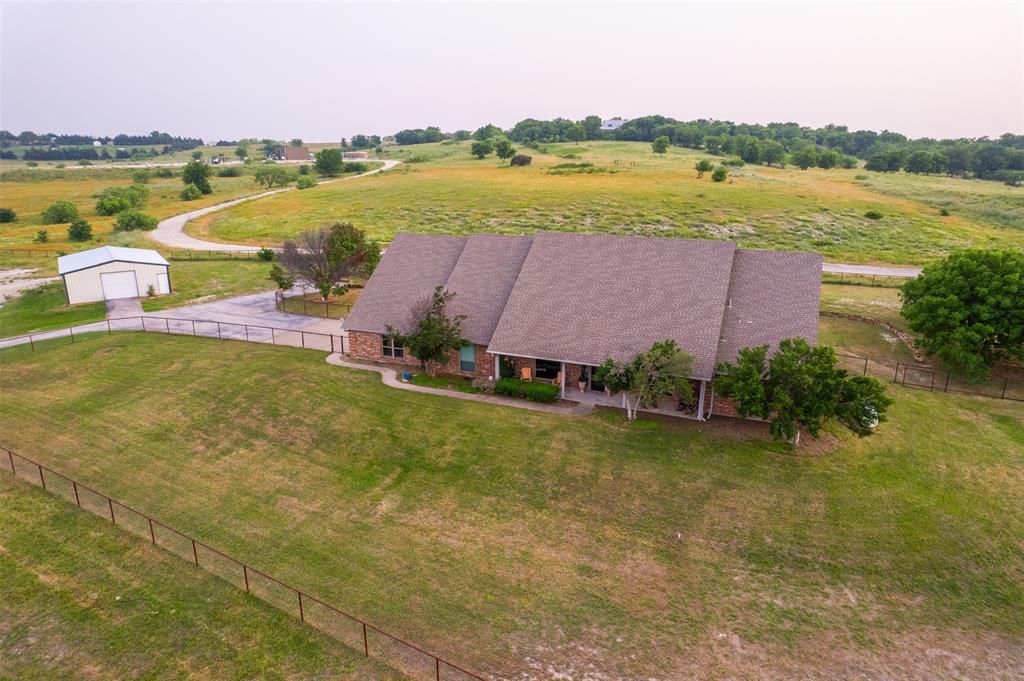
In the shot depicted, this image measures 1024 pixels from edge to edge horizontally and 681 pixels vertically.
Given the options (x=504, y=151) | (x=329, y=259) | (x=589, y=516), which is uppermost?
(x=504, y=151)

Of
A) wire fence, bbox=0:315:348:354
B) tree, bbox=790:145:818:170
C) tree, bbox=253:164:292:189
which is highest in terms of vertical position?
tree, bbox=790:145:818:170

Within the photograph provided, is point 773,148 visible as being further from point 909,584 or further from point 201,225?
point 909,584

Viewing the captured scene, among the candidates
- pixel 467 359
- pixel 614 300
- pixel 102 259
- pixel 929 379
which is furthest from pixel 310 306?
pixel 929 379

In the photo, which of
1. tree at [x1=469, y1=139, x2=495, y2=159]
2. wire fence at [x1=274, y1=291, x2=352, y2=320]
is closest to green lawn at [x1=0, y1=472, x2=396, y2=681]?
wire fence at [x1=274, y1=291, x2=352, y2=320]

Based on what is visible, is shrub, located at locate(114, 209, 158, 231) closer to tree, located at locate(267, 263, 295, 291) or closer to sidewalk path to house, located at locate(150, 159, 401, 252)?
sidewalk path to house, located at locate(150, 159, 401, 252)

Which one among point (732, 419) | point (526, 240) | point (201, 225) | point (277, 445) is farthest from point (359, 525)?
point (201, 225)

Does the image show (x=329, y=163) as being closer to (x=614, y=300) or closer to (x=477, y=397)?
(x=477, y=397)
